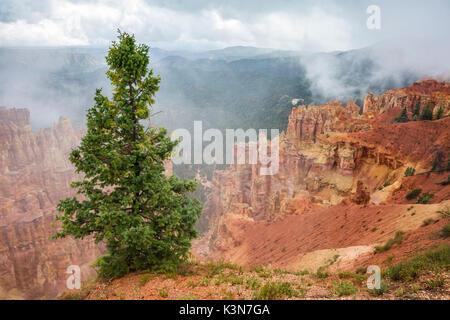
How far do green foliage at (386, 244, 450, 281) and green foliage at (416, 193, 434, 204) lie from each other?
11360 millimetres

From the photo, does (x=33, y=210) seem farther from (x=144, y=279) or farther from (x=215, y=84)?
(x=215, y=84)

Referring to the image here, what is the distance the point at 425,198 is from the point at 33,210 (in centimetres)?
5607

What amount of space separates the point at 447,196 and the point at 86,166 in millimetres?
20247

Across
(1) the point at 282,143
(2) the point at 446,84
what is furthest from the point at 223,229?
(2) the point at 446,84

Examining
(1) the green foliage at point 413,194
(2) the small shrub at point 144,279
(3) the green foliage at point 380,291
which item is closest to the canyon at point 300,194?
(1) the green foliage at point 413,194

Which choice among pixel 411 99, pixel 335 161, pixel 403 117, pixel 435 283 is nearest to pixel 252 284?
pixel 435 283

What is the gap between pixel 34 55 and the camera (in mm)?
117000

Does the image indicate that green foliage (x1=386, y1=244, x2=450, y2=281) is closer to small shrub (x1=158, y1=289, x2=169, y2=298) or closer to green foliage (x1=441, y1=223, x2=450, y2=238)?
green foliage (x1=441, y1=223, x2=450, y2=238)

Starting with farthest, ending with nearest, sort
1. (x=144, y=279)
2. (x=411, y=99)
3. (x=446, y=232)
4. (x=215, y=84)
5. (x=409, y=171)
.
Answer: (x=215, y=84) → (x=411, y=99) → (x=409, y=171) → (x=446, y=232) → (x=144, y=279)

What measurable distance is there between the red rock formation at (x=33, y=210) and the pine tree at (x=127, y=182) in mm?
36332

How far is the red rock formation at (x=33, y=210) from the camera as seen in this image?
3969 centimetres

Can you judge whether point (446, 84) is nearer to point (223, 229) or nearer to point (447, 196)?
point (447, 196)

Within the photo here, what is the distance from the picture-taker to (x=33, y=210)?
45031 mm

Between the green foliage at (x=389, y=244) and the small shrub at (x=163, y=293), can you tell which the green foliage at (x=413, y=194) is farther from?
the small shrub at (x=163, y=293)
